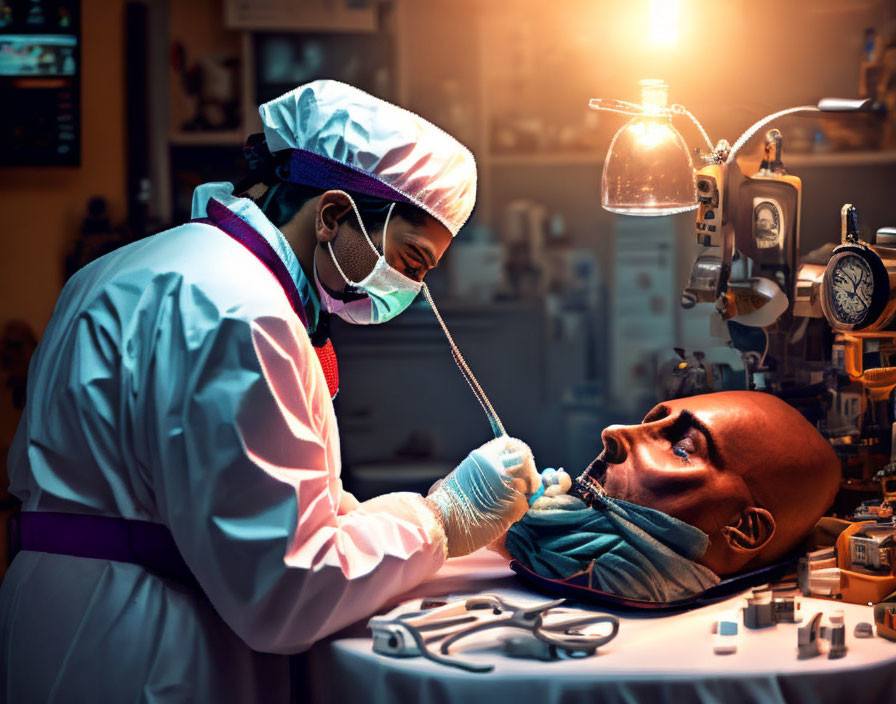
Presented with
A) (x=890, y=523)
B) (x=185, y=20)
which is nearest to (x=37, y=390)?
(x=890, y=523)

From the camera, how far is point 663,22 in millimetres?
2062

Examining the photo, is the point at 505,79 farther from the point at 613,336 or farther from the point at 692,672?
the point at 692,672

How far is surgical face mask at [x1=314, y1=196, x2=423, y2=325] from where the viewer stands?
1.57 m

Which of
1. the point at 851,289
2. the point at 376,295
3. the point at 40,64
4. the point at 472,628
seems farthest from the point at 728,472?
the point at 40,64

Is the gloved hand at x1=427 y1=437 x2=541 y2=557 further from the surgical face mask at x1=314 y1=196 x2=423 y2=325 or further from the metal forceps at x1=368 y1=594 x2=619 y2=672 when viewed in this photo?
the surgical face mask at x1=314 y1=196 x2=423 y2=325

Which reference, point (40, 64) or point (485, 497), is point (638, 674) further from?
point (40, 64)

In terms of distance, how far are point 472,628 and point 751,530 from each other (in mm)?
503

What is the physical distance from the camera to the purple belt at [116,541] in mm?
1399

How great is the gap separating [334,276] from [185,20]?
2827 millimetres

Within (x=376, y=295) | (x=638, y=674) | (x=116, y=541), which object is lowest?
(x=638, y=674)

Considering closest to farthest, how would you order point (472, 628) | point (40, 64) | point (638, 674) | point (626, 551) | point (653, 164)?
point (638, 674) → point (472, 628) → point (626, 551) → point (653, 164) → point (40, 64)

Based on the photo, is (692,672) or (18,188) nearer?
(692,672)

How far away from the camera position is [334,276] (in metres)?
1.58

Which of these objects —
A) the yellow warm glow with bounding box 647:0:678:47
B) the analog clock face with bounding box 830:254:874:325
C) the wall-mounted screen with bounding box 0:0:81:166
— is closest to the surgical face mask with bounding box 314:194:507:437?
the analog clock face with bounding box 830:254:874:325
